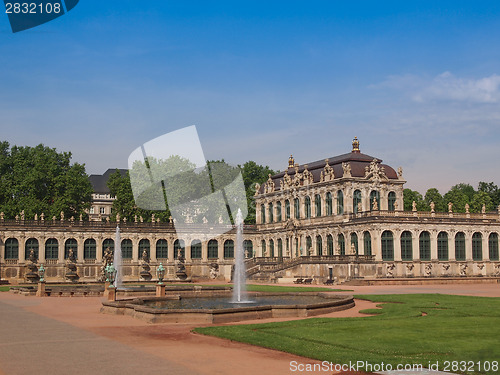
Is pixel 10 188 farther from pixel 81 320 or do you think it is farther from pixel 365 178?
pixel 81 320

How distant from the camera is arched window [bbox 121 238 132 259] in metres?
78.1

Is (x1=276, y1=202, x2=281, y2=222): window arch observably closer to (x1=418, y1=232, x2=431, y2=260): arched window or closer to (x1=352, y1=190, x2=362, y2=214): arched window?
(x1=352, y1=190, x2=362, y2=214): arched window

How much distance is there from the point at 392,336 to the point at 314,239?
57.9 meters

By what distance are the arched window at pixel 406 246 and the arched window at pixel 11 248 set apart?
4366 centimetres

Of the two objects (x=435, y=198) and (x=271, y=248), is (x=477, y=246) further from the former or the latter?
(x=435, y=198)

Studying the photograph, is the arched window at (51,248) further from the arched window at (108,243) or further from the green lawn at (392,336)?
the green lawn at (392,336)

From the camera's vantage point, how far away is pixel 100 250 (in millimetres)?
76688

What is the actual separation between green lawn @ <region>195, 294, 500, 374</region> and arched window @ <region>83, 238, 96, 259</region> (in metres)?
54.3

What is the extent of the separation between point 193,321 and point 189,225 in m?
57.2

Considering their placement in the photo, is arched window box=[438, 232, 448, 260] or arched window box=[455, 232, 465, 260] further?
arched window box=[455, 232, 465, 260]

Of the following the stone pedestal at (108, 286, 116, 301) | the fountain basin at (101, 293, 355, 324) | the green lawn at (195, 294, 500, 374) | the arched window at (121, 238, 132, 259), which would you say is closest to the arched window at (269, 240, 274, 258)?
the arched window at (121, 238, 132, 259)

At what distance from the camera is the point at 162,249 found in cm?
8062

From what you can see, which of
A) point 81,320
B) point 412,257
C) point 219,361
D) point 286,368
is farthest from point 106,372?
point 412,257

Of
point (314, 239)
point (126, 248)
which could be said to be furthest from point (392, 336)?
point (126, 248)
